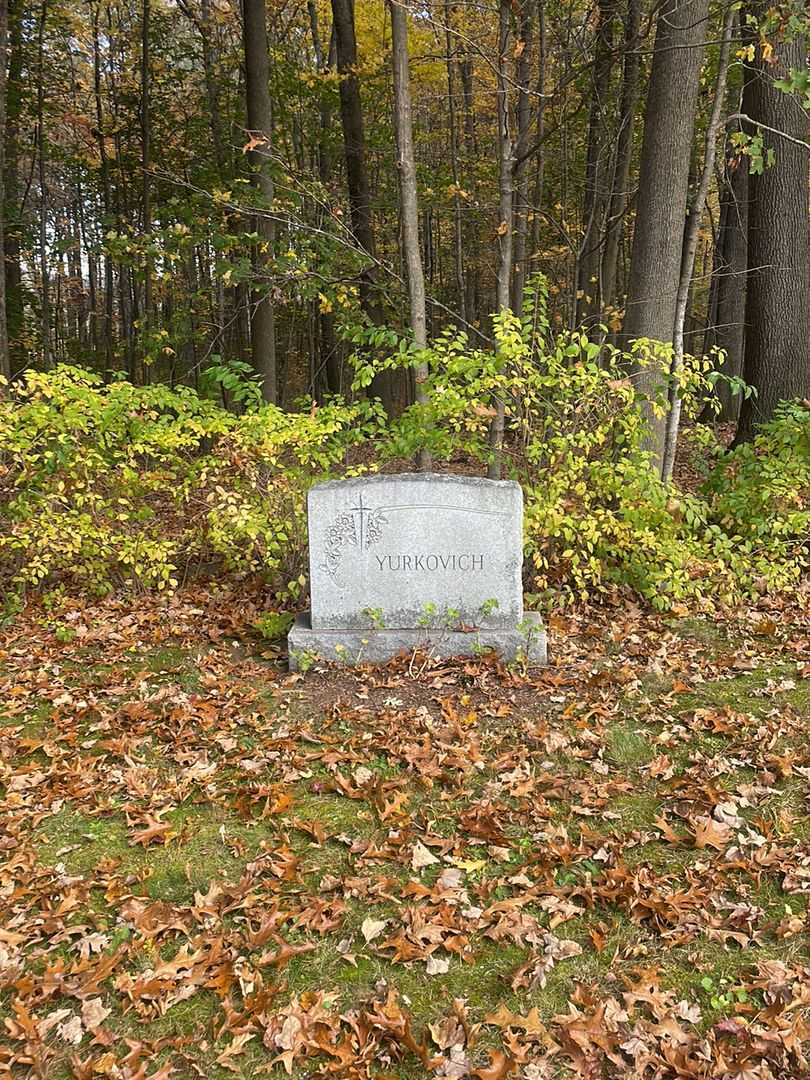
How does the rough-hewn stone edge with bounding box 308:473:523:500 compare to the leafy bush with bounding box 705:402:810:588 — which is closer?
the rough-hewn stone edge with bounding box 308:473:523:500

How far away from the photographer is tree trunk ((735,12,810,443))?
9062 mm

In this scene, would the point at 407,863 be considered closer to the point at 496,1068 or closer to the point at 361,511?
the point at 496,1068

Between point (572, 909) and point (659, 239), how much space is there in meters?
6.48

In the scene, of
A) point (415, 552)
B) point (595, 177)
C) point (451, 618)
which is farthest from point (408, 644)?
point (595, 177)

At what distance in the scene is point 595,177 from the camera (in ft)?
42.3

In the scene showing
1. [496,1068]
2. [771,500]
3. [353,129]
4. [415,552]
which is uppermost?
[353,129]

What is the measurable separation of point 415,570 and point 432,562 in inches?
5.3

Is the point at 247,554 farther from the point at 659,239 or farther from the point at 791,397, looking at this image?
the point at 791,397

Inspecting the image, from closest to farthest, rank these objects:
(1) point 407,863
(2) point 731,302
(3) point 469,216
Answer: (1) point 407,863, (2) point 731,302, (3) point 469,216

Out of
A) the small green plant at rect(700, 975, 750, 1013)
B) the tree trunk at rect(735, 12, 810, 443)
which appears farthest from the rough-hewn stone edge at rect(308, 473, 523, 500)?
the tree trunk at rect(735, 12, 810, 443)

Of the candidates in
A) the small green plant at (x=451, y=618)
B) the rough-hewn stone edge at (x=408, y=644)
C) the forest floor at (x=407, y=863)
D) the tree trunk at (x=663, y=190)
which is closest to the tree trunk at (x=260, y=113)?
the tree trunk at (x=663, y=190)

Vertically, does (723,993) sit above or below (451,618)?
below

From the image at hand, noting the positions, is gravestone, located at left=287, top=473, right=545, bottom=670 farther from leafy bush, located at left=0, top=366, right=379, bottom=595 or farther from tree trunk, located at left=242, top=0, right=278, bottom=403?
tree trunk, located at left=242, top=0, right=278, bottom=403

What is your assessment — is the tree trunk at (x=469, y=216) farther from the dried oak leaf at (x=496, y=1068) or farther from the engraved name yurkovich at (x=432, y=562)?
the dried oak leaf at (x=496, y=1068)
